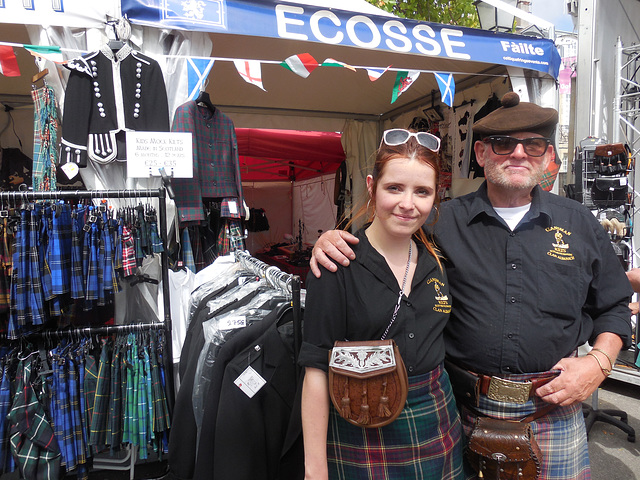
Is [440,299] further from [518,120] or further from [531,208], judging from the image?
[518,120]

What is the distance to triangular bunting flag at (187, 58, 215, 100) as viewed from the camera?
9.01 feet

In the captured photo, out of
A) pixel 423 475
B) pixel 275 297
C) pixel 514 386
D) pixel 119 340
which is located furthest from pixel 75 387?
pixel 514 386

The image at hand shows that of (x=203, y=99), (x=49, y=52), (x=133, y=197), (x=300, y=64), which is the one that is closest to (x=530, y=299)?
(x=133, y=197)

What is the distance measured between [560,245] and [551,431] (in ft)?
2.19

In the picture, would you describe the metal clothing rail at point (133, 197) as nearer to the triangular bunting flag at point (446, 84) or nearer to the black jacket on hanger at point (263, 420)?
the black jacket on hanger at point (263, 420)

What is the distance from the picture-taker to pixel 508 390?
134 centimetres

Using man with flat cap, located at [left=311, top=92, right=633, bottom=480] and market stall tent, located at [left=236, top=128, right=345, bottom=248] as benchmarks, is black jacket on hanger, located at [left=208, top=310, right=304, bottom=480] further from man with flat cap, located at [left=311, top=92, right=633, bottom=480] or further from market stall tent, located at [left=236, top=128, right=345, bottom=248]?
market stall tent, located at [left=236, top=128, right=345, bottom=248]

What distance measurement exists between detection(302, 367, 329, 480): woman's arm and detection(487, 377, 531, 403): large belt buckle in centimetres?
62

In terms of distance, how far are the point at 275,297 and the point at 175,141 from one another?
4.29ft

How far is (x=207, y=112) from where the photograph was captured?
10.7ft

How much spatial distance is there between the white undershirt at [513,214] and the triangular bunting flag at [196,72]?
7.34 feet

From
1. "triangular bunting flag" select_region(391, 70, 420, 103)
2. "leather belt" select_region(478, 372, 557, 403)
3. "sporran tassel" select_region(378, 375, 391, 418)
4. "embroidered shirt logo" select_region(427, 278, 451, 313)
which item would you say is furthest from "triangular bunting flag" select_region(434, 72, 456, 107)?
"sporran tassel" select_region(378, 375, 391, 418)

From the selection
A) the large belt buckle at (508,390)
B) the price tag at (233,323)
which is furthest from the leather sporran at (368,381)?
the price tag at (233,323)

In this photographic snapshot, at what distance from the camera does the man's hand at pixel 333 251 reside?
1189 millimetres
